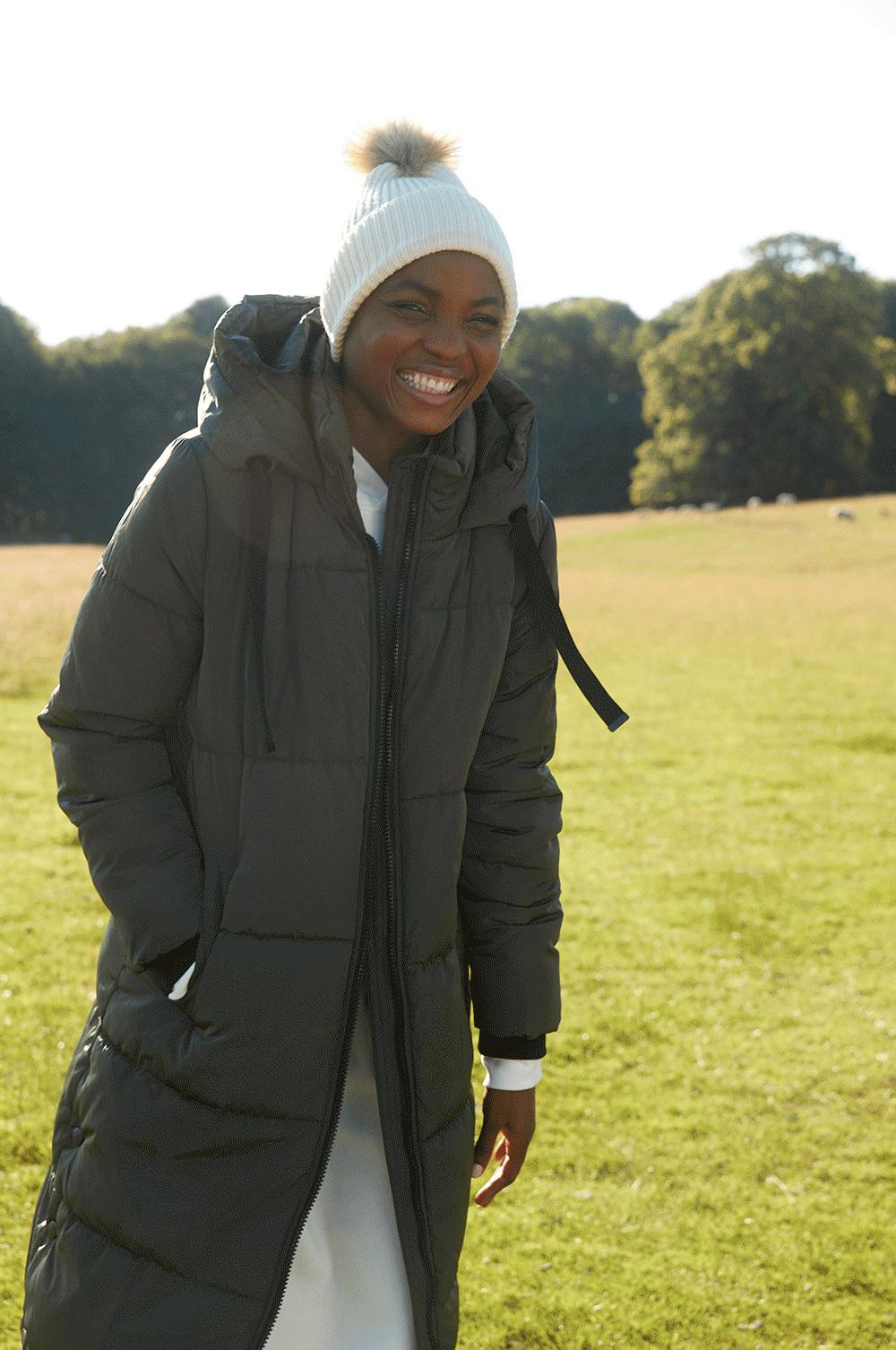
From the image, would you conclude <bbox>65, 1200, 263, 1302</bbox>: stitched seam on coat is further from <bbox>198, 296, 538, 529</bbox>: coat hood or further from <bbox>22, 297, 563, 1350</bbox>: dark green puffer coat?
<bbox>198, 296, 538, 529</bbox>: coat hood

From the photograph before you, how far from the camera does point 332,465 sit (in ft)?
6.19

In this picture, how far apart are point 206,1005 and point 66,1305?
49 centimetres

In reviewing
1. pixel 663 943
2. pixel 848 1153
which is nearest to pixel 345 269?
pixel 848 1153

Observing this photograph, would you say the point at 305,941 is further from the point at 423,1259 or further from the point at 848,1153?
the point at 848,1153

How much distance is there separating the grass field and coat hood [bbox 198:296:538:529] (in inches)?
83.7

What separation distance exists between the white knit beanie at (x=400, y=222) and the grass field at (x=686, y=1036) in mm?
2426

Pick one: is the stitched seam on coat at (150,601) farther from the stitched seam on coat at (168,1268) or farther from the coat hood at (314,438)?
the stitched seam on coat at (168,1268)

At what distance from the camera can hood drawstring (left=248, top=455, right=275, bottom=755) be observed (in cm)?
188

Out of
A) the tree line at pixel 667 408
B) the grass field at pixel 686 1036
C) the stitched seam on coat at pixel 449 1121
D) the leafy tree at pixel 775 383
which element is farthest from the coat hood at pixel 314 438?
the leafy tree at pixel 775 383

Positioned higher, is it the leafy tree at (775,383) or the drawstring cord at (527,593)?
the leafy tree at (775,383)

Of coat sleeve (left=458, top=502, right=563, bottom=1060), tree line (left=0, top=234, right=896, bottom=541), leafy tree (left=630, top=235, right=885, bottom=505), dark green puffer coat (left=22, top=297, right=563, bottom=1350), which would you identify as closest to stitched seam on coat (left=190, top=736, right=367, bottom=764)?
dark green puffer coat (left=22, top=297, right=563, bottom=1350)

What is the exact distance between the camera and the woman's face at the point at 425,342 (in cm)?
197

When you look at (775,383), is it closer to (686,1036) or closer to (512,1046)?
(686,1036)

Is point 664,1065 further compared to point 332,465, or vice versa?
point 664,1065
